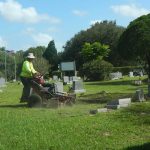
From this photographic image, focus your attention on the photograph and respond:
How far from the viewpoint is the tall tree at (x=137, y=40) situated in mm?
45031

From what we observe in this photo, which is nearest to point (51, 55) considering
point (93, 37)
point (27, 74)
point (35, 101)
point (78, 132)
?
point (93, 37)

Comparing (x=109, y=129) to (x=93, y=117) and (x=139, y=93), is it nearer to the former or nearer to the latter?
(x=93, y=117)

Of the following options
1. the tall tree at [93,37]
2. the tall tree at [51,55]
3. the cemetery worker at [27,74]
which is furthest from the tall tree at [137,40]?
the tall tree at [51,55]

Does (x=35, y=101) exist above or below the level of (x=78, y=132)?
above

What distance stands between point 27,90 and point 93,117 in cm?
612

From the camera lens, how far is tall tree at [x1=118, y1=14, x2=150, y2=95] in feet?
148

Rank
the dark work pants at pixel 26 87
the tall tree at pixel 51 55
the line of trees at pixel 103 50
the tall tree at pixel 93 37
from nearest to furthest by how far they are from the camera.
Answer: the dark work pants at pixel 26 87 → the line of trees at pixel 103 50 → the tall tree at pixel 93 37 → the tall tree at pixel 51 55

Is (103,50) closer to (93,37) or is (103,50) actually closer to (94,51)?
(94,51)

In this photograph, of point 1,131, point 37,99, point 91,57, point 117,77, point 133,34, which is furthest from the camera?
point 91,57

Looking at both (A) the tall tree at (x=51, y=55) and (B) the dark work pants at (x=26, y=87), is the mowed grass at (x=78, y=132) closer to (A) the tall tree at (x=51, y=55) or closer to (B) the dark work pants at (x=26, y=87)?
(B) the dark work pants at (x=26, y=87)

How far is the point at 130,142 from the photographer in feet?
30.6

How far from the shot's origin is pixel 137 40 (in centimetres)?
4584

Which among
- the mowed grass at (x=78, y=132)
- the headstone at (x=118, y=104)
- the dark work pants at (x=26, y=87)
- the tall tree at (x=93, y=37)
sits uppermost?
the tall tree at (x=93, y=37)

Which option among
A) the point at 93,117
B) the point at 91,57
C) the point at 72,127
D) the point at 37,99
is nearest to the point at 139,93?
the point at 37,99
